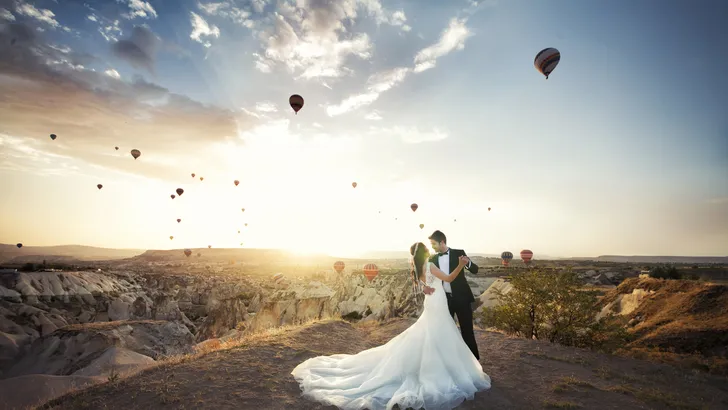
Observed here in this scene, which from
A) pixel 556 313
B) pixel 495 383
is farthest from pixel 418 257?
pixel 556 313

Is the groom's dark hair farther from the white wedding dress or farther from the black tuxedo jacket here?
the white wedding dress

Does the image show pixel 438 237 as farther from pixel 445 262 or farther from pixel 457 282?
pixel 457 282

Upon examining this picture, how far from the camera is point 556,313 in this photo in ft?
37.2

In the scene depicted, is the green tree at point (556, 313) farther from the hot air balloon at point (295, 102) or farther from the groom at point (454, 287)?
the hot air balloon at point (295, 102)

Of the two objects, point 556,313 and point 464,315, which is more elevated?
point 464,315

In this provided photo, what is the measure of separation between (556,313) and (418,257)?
7.46 metres

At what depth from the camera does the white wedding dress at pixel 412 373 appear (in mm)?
5570

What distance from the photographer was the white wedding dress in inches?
219

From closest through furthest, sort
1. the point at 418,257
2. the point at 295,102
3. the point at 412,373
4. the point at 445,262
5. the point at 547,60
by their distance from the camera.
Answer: the point at 412,373, the point at 445,262, the point at 418,257, the point at 547,60, the point at 295,102

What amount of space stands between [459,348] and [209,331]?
3423cm

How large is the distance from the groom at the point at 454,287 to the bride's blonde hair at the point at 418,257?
0.67 feet

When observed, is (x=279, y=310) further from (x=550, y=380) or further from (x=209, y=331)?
(x=550, y=380)

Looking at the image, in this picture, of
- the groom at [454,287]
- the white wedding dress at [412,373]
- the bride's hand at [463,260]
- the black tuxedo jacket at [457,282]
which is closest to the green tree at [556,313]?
the groom at [454,287]

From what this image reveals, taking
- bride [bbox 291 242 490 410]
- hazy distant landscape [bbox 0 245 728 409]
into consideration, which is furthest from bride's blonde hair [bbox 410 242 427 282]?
hazy distant landscape [bbox 0 245 728 409]
